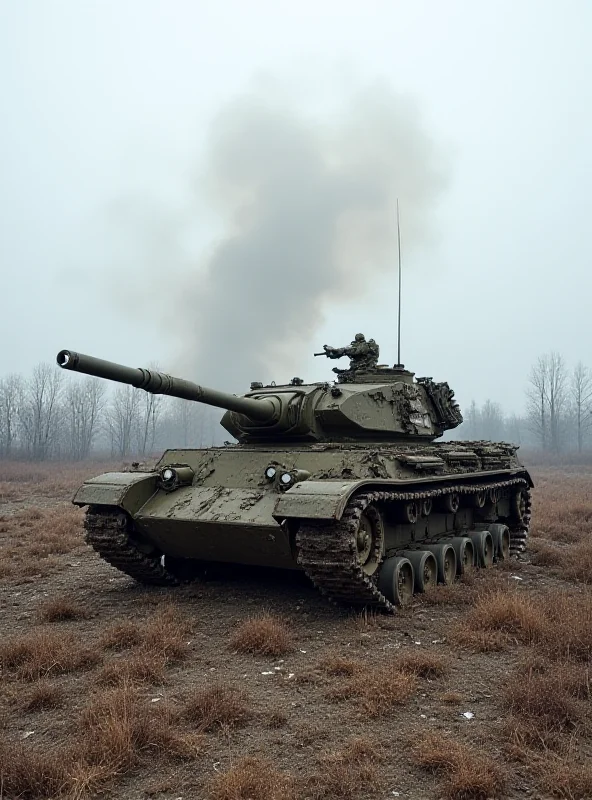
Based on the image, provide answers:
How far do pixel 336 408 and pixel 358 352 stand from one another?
6.98 ft

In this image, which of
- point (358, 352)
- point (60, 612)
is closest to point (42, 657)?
point (60, 612)

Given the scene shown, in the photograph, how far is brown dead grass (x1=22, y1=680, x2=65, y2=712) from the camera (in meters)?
4.96

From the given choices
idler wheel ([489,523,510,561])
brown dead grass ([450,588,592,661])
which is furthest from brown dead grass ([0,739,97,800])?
idler wheel ([489,523,510,561])

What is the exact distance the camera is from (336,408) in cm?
900

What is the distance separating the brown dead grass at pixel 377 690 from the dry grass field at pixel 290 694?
0.02 meters

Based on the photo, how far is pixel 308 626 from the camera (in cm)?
713

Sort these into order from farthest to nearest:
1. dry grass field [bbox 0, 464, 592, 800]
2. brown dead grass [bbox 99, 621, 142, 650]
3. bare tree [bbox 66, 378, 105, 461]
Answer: bare tree [bbox 66, 378, 105, 461] < brown dead grass [bbox 99, 621, 142, 650] < dry grass field [bbox 0, 464, 592, 800]

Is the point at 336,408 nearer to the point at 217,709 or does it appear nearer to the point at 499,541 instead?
the point at 499,541

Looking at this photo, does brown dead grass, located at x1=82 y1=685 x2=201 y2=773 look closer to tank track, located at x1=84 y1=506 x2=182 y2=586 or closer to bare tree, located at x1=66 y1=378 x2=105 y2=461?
tank track, located at x1=84 y1=506 x2=182 y2=586

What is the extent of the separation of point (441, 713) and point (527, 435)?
11620 cm

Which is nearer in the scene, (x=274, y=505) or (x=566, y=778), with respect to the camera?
(x=566, y=778)

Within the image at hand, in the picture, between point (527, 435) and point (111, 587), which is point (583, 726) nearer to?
point (111, 587)

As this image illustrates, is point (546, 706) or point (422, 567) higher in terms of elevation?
point (422, 567)

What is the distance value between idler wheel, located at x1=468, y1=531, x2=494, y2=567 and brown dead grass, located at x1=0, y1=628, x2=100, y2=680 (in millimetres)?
6085
